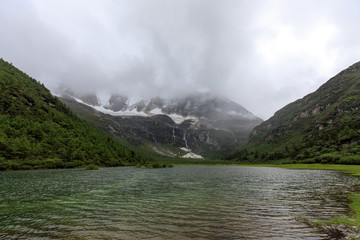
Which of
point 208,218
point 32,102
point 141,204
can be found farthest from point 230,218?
point 32,102

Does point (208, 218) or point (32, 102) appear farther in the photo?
point (32, 102)

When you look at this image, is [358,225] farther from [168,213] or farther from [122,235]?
[122,235]

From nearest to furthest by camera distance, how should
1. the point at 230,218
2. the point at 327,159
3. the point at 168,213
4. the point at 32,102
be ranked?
the point at 230,218, the point at 168,213, the point at 327,159, the point at 32,102

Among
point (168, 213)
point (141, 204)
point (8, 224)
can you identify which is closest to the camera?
point (8, 224)

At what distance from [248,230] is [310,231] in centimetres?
440

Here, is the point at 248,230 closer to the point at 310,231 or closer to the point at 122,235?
A: the point at 310,231

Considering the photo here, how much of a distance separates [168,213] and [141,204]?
601 cm

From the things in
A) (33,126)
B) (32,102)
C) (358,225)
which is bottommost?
(358,225)

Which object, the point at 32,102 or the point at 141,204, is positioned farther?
the point at 32,102

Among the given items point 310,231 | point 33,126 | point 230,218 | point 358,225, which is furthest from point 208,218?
point 33,126

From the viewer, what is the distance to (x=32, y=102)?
165000mm

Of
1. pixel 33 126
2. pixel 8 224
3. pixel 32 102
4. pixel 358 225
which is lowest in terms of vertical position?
pixel 8 224

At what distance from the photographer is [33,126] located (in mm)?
133375

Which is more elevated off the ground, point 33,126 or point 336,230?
point 33,126
